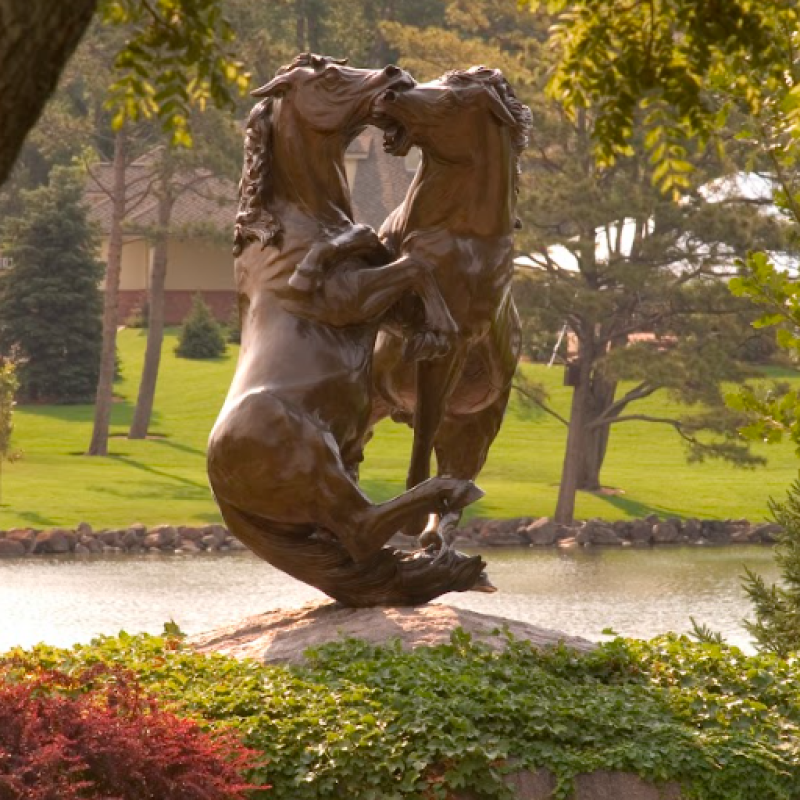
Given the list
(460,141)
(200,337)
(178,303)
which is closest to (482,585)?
(460,141)

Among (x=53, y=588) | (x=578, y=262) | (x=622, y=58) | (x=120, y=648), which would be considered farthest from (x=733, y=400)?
(x=578, y=262)

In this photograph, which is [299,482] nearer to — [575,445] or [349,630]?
[349,630]

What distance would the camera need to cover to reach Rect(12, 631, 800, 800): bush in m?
5.47

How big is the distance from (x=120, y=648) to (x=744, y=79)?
3246mm

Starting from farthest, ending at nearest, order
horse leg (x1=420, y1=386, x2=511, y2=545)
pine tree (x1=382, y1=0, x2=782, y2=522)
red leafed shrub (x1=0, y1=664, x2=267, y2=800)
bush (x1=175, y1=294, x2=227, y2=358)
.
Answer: bush (x1=175, y1=294, x2=227, y2=358)
pine tree (x1=382, y1=0, x2=782, y2=522)
horse leg (x1=420, y1=386, x2=511, y2=545)
red leafed shrub (x1=0, y1=664, x2=267, y2=800)

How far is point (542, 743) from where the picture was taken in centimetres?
570

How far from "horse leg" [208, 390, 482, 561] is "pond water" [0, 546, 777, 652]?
6.68m

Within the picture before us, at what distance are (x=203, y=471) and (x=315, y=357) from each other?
1981 cm

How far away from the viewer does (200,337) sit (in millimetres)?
36531

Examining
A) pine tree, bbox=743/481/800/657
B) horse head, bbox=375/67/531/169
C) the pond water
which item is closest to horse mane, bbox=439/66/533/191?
horse head, bbox=375/67/531/169

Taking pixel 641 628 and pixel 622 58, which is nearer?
pixel 622 58

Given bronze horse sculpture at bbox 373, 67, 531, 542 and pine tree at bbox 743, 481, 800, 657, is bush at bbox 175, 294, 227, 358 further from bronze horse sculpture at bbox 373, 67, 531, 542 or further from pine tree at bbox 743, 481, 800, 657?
bronze horse sculpture at bbox 373, 67, 531, 542

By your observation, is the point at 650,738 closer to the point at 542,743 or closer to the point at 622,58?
the point at 542,743

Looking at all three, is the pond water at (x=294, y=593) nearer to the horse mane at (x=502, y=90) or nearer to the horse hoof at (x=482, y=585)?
the horse hoof at (x=482, y=585)
